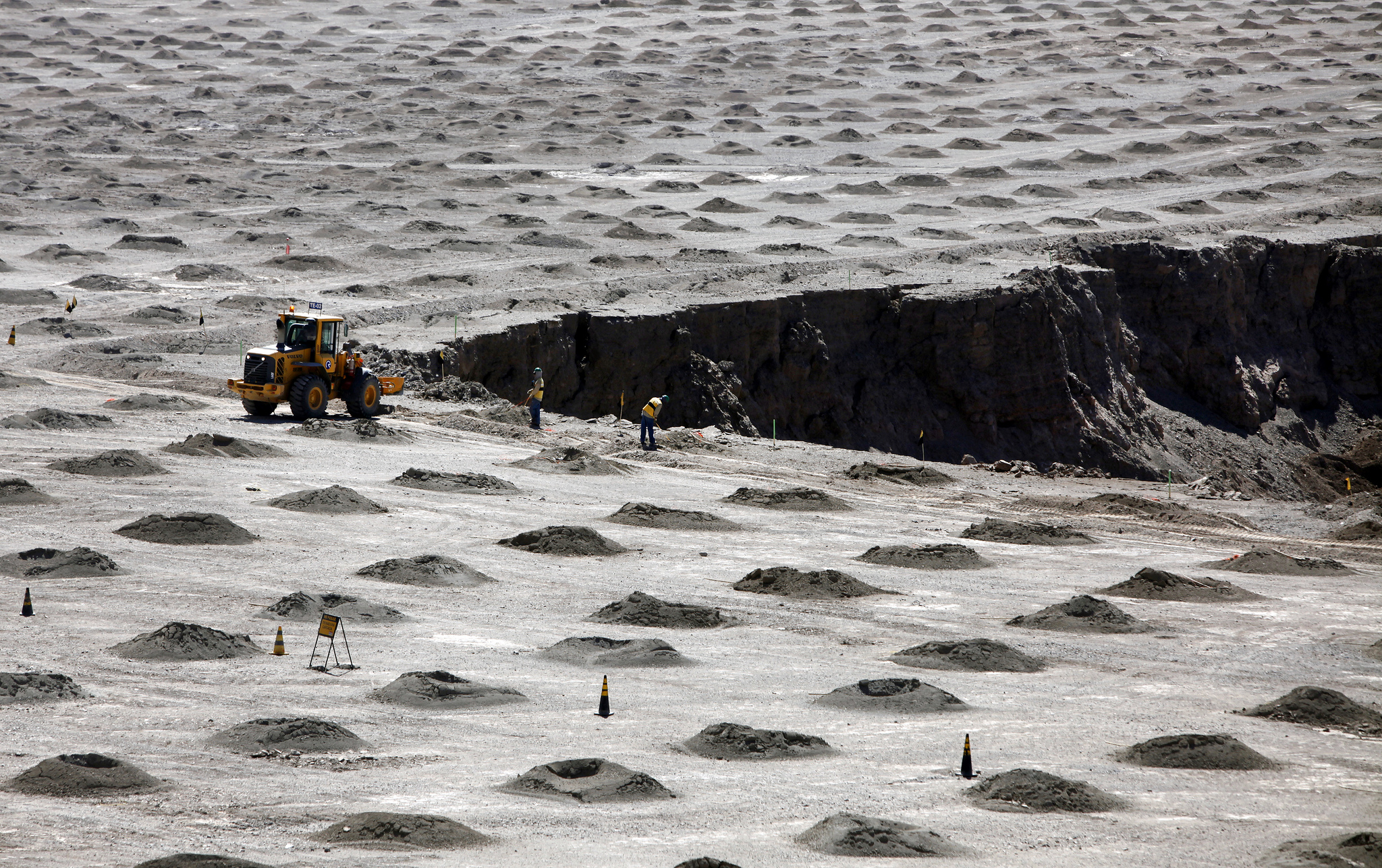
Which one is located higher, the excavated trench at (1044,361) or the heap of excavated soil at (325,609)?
the excavated trench at (1044,361)

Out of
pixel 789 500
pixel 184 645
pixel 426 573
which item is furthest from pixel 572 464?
pixel 184 645

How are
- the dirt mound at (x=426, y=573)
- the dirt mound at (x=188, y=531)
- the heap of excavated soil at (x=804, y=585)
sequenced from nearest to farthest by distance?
the dirt mound at (x=426, y=573) < the heap of excavated soil at (x=804, y=585) < the dirt mound at (x=188, y=531)

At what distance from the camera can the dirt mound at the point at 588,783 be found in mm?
12594

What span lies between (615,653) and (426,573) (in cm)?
429

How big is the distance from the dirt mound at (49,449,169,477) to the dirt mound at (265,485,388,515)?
2691 millimetres

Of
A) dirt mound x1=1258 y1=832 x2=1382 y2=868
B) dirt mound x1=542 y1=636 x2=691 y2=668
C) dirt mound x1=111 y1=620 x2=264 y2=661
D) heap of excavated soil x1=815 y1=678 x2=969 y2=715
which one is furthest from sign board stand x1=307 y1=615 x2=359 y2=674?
dirt mound x1=1258 y1=832 x2=1382 y2=868

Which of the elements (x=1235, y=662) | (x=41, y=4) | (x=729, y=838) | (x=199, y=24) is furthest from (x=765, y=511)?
(x=41, y=4)

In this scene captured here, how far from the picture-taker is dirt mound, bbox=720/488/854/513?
26125 millimetres

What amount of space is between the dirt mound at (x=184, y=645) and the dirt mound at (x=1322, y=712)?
11888mm

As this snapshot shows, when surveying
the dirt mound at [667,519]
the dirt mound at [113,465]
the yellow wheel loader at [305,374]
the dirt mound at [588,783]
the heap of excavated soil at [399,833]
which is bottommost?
the dirt mound at [588,783]

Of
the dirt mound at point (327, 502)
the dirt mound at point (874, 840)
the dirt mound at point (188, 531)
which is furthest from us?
the dirt mound at point (327, 502)

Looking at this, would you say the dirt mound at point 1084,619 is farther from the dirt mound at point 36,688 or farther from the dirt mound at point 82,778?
the dirt mound at point 36,688

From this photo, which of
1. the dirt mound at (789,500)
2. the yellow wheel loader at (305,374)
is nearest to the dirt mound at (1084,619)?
the dirt mound at (789,500)

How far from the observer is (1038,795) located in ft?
42.3
